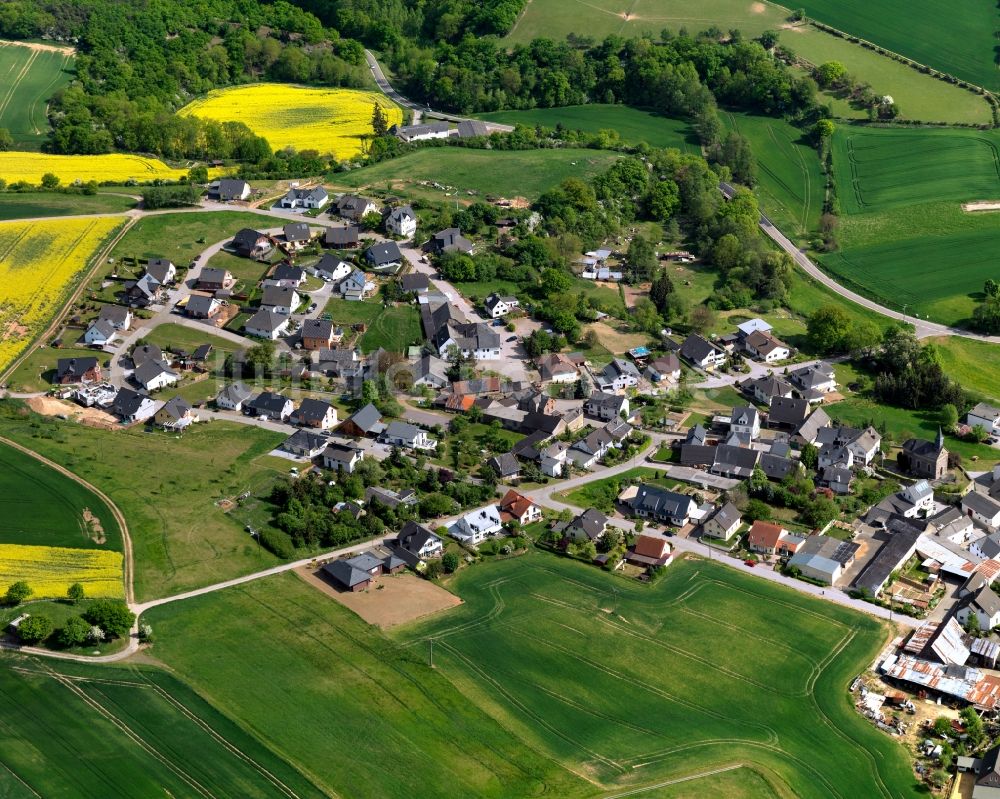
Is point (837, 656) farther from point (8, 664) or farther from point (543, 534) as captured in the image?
point (8, 664)

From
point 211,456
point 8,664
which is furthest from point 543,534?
point 8,664

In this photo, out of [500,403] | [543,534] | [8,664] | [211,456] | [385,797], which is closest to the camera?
[385,797]

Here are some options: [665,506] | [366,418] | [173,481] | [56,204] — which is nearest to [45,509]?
[173,481]

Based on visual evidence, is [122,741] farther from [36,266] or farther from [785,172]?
[785,172]

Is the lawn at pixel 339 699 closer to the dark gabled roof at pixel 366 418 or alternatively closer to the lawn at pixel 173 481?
the lawn at pixel 173 481

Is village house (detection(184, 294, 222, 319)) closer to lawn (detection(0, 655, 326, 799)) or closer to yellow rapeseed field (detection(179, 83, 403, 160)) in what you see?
yellow rapeseed field (detection(179, 83, 403, 160))

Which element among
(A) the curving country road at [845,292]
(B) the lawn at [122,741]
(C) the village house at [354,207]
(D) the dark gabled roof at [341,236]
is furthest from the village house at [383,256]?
(B) the lawn at [122,741]
